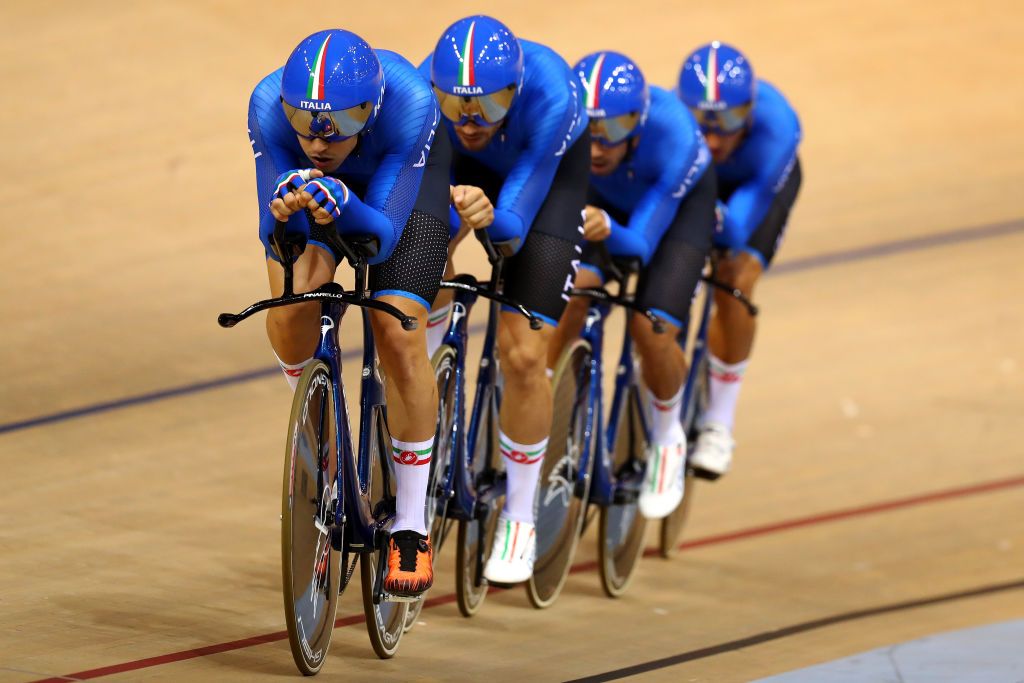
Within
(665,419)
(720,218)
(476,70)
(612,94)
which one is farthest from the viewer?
(720,218)

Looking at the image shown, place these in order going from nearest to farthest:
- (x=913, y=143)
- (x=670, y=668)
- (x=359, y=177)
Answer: (x=359, y=177) → (x=670, y=668) → (x=913, y=143)

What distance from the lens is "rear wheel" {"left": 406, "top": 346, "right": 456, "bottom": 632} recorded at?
455cm

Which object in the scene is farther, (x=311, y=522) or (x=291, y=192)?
(x=311, y=522)

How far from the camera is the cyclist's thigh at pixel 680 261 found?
5.41 metres

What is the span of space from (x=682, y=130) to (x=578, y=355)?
77cm

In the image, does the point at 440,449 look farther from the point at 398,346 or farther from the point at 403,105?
the point at 403,105

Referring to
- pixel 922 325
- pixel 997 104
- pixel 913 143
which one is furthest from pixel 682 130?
pixel 997 104

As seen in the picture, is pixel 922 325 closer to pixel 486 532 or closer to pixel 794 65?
pixel 794 65

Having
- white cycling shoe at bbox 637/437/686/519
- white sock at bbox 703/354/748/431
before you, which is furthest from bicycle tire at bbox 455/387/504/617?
white sock at bbox 703/354/748/431

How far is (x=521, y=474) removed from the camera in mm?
4867

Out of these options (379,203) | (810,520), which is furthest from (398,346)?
(810,520)

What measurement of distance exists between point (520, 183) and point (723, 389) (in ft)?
6.24

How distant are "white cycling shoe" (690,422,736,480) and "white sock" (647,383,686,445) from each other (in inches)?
14.6

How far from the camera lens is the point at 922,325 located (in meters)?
8.15
